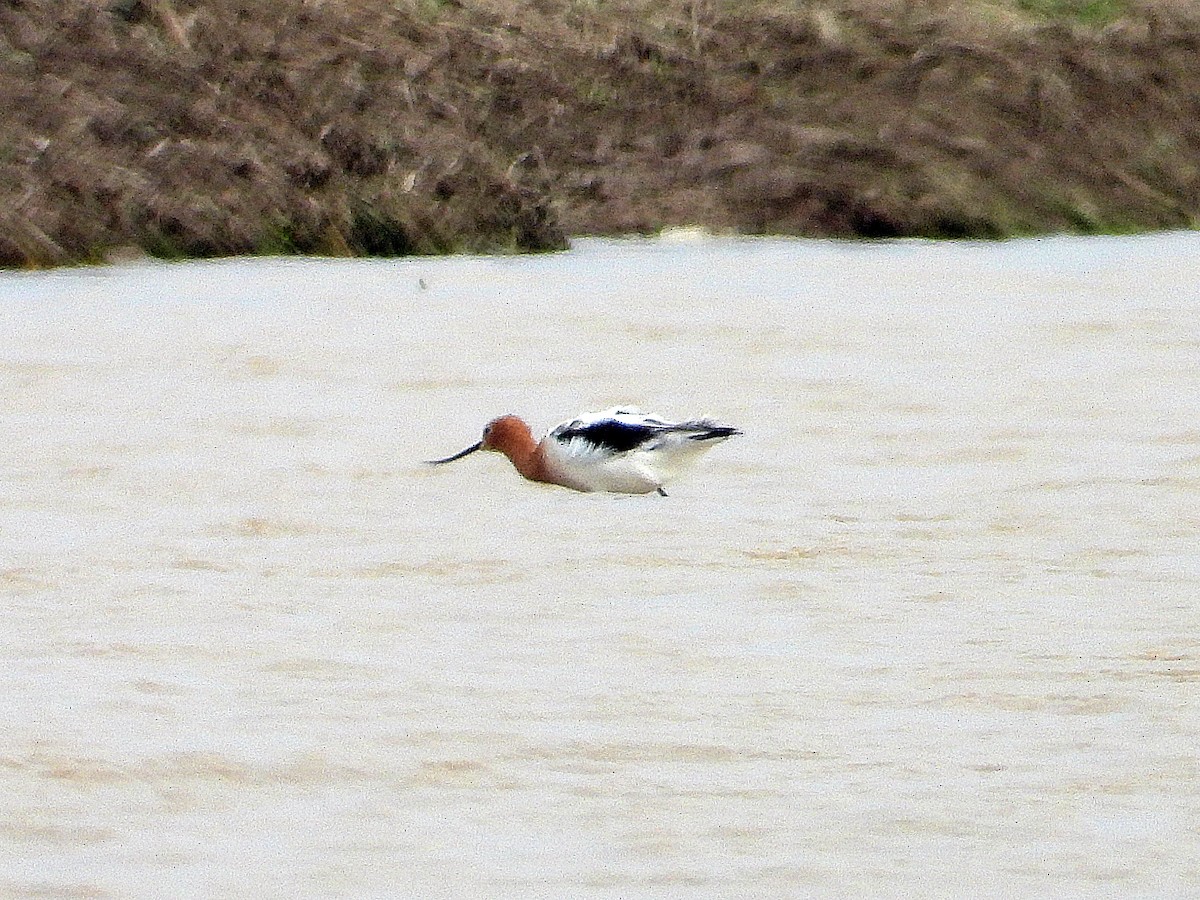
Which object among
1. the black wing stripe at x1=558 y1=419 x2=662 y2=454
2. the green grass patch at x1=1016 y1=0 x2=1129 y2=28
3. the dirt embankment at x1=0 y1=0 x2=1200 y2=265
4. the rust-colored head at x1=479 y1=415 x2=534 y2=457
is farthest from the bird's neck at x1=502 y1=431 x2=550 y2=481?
the green grass patch at x1=1016 y1=0 x2=1129 y2=28

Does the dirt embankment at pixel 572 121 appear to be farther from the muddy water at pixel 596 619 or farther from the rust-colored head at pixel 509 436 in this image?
the rust-colored head at pixel 509 436

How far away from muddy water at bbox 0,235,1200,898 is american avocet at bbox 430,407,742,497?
16 cm

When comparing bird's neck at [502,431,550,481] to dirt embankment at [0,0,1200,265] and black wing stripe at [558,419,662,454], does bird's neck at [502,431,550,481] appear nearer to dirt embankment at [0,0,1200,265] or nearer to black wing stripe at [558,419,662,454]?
black wing stripe at [558,419,662,454]

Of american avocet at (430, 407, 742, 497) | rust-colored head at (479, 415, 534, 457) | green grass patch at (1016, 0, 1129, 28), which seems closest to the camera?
american avocet at (430, 407, 742, 497)

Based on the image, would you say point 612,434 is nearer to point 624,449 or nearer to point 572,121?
point 624,449

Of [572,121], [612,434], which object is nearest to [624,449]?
[612,434]

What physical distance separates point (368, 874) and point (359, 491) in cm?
477

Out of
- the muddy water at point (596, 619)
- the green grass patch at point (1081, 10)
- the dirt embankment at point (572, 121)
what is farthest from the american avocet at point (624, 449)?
the green grass patch at point (1081, 10)

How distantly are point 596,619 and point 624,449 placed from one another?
239cm

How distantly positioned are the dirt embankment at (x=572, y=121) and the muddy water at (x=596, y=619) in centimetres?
386

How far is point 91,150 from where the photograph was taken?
60.0 feet

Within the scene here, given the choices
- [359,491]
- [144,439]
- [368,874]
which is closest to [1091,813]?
[368,874]

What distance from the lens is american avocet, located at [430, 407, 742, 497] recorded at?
9.74 meters

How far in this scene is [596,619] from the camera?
291 inches
